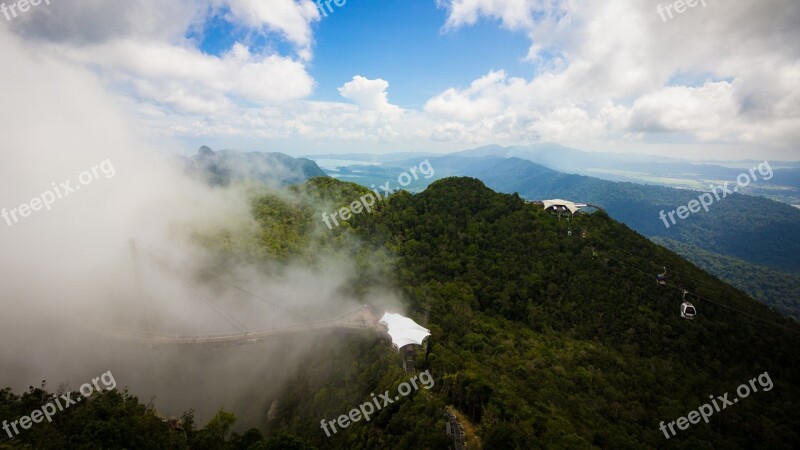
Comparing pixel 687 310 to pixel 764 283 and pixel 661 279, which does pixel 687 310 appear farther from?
pixel 764 283

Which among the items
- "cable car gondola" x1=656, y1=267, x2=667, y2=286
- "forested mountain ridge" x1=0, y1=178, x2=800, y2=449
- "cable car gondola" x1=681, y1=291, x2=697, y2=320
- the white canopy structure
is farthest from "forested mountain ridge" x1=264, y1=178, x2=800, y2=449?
the white canopy structure

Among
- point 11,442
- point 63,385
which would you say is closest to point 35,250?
point 63,385

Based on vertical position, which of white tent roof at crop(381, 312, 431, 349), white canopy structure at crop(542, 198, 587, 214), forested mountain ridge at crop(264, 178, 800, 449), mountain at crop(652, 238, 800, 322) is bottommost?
mountain at crop(652, 238, 800, 322)

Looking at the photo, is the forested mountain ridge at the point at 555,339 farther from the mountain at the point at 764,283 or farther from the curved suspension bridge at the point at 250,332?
the mountain at the point at 764,283

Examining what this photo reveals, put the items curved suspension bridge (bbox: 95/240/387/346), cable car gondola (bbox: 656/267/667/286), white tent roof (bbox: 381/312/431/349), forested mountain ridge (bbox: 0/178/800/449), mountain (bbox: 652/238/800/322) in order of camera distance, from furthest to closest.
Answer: mountain (bbox: 652/238/800/322), cable car gondola (bbox: 656/267/667/286), curved suspension bridge (bbox: 95/240/387/346), white tent roof (bbox: 381/312/431/349), forested mountain ridge (bbox: 0/178/800/449)

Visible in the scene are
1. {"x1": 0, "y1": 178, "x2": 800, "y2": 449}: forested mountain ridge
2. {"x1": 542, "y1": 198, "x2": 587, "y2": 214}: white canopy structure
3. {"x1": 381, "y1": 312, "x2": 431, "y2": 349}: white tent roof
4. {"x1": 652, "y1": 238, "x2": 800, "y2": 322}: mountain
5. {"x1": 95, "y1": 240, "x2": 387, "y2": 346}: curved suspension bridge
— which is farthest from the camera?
{"x1": 652, "y1": 238, "x2": 800, "y2": 322}: mountain

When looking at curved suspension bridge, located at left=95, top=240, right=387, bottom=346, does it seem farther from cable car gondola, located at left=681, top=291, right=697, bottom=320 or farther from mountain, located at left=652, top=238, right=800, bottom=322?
mountain, located at left=652, top=238, right=800, bottom=322
